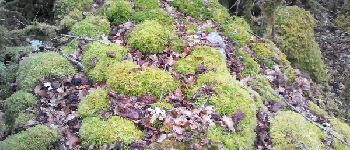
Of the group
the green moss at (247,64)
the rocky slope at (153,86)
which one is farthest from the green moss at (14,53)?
the green moss at (247,64)

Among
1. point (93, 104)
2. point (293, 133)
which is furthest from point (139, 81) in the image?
point (293, 133)

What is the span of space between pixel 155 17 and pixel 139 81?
2191 mm

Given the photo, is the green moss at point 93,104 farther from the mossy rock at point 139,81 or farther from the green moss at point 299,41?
the green moss at point 299,41

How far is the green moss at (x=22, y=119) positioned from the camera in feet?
17.6

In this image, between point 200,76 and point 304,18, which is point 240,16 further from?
point 200,76

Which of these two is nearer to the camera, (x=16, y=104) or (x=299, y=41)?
(x=16, y=104)

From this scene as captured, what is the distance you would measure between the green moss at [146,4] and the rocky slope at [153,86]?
0.07ft

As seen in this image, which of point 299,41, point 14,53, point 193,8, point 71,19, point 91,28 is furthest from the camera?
point 299,41

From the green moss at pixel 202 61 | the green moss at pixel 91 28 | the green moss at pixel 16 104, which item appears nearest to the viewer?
the green moss at pixel 16 104

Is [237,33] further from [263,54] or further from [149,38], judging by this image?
[149,38]

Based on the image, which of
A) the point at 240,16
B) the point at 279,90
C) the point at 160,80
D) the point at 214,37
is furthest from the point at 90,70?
the point at 240,16

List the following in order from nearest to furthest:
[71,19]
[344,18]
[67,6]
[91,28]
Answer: [91,28] → [71,19] → [67,6] → [344,18]

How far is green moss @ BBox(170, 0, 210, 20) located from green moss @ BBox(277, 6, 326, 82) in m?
2.25

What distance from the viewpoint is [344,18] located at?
1451cm
